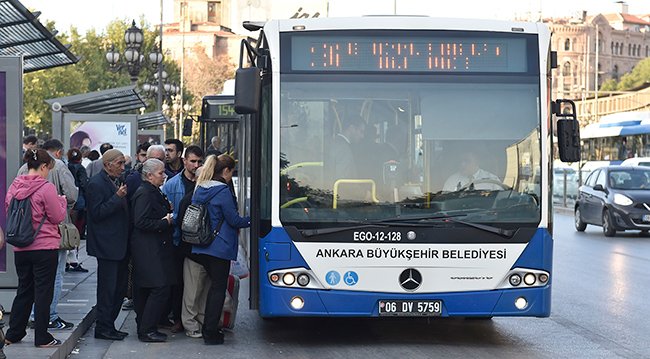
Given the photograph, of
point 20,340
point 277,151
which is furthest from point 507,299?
point 20,340

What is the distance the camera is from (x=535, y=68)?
10.4m

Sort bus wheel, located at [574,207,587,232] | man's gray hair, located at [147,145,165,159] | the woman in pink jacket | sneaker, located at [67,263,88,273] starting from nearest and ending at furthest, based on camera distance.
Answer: the woman in pink jacket, man's gray hair, located at [147,145,165,159], sneaker, located at [67,263,88,273], bus wheel, located at [574,207,587,232]

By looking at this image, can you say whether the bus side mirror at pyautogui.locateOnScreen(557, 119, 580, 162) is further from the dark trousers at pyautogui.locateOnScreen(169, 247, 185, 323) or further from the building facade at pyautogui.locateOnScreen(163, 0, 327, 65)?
the building facade at pyautogui.locateOnScreen(163, 0, 327, 65)

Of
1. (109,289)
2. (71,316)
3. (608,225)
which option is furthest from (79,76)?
(109,289)

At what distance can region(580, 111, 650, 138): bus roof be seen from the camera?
168 feet

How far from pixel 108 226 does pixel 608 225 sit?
18.5m

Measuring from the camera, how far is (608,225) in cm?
2716

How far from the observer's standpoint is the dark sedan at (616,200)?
86.9 feet

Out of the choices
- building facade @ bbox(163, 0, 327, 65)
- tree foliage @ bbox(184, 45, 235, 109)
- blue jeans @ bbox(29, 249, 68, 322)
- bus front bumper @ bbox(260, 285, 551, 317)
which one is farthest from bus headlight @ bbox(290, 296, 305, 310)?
building facade @ bbox(163, 0, 327, 65)

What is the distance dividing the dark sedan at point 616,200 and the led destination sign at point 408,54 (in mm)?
16899

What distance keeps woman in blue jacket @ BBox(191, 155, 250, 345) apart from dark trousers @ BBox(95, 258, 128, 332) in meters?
0.65

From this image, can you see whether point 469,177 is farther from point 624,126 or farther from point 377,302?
point 624,126

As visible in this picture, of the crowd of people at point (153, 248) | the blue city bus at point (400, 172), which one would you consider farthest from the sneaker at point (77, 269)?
the blue city bus at point (400, 172)

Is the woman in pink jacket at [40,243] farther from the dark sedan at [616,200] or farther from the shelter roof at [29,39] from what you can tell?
the dark sedan at [616,200]
